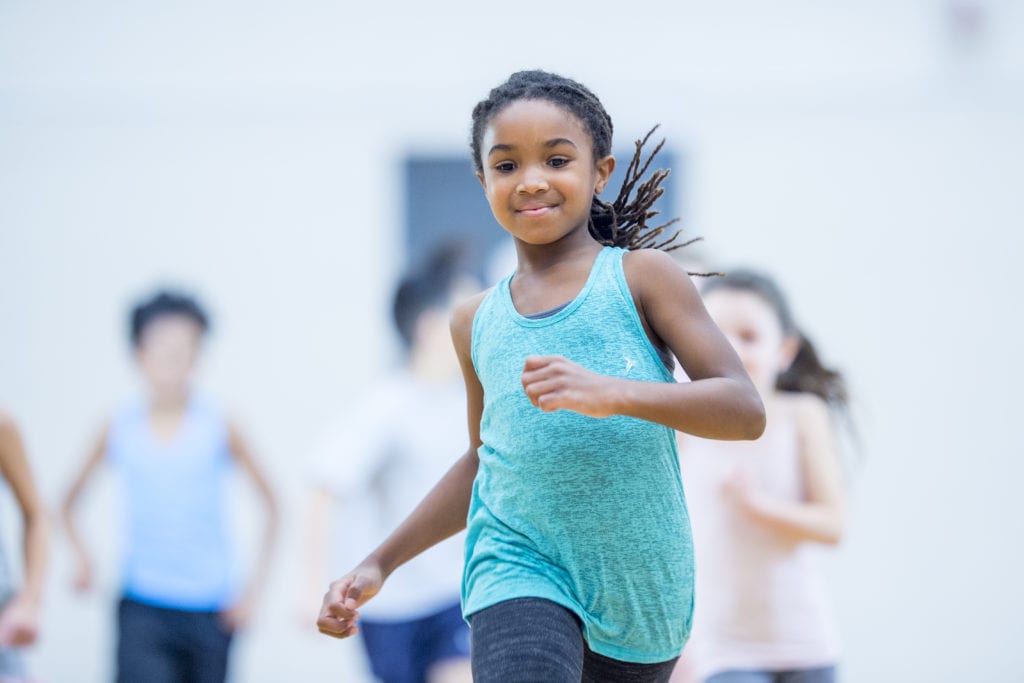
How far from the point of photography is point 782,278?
7.30 metres

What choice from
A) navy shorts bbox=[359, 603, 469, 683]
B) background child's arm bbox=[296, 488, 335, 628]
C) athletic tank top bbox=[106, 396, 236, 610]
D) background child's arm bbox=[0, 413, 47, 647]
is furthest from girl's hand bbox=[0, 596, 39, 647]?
background child's arm bbox=[296, 488, 335, 628]

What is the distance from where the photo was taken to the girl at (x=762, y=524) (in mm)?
3547

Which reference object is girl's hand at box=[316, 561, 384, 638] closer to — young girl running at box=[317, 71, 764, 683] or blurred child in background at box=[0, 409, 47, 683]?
young girl running at box=[317, 71, 764, 683]

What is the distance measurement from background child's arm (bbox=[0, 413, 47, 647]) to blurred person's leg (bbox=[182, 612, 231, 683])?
0.78 m

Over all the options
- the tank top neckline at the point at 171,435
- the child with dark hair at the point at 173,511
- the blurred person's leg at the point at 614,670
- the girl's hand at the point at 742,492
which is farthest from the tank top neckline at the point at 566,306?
the tank top neckline at the point at 171,435

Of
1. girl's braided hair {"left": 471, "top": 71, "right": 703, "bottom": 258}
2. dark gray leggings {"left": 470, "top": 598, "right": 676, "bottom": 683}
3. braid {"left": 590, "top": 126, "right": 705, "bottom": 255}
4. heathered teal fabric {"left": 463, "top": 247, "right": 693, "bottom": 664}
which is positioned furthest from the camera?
braid {"left": 590, "top": 126, "right": 705, "bottom": 255}

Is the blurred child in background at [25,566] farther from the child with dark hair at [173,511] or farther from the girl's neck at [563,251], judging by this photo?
the girl's neck at [563,251]

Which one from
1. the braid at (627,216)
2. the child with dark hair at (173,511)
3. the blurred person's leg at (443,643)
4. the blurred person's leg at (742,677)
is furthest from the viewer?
the child with dark hair at (173,511)

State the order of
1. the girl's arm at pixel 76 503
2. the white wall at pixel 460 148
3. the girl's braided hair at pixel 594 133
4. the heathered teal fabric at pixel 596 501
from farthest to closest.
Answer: the white wall at pixel 460 148 < the girl's arm at pixel 76 503 < the girl's braided hair at pixel 594 133 < the heathered teal fabric at pixel 596 501

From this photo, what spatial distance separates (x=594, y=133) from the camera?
2326 mm

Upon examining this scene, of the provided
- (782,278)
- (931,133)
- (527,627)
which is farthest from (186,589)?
(931,133)

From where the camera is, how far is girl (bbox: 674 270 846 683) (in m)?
3.55

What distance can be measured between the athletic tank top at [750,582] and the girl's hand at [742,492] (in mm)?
34

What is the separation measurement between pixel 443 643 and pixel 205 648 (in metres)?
0.90
